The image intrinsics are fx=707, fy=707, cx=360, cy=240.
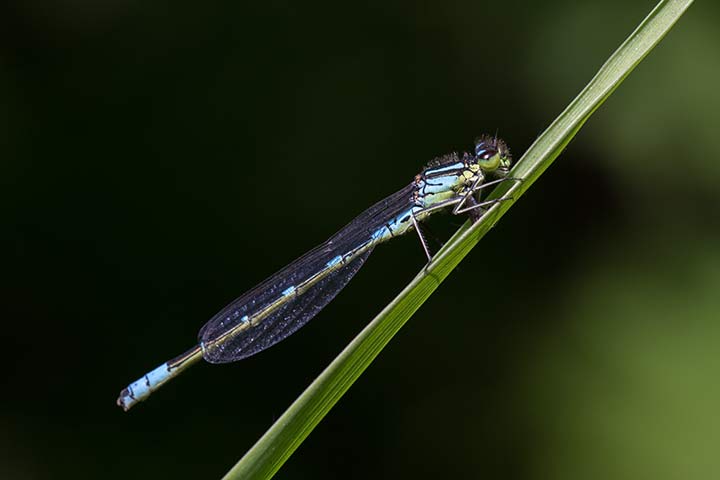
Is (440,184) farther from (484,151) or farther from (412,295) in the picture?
(412,295)

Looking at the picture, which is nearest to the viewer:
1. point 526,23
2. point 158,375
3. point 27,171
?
point 158,375

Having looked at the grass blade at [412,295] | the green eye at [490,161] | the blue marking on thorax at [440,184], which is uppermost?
the blue marking on thorax at [440,184]

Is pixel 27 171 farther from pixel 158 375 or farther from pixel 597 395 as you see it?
pixel 597 395

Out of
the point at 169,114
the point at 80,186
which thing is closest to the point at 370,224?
the point at 169,114

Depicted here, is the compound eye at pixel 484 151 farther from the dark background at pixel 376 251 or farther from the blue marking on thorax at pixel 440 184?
the dark background at pixel 376 251

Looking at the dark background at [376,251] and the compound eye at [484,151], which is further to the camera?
the dark background at [376,251]

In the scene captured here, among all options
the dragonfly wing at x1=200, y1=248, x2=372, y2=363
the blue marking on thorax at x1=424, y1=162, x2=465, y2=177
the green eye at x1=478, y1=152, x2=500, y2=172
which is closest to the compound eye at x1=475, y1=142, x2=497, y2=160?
the green eye at x1=478, y1=152, x2=500, y2=172

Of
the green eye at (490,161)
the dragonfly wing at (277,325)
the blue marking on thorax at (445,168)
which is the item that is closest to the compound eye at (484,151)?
the green eye at (490,161)
